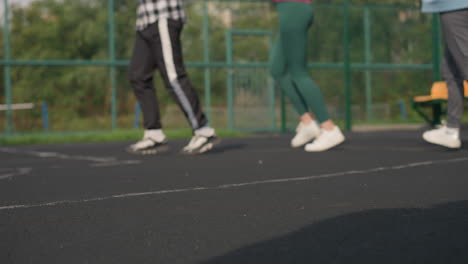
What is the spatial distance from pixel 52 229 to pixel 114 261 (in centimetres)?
52

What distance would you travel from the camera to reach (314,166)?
387 cm

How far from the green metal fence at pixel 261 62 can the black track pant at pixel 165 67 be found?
4.70 meters

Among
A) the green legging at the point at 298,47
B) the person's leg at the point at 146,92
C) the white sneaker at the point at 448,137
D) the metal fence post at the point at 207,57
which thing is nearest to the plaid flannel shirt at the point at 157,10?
the person's leg at the point at 146,92

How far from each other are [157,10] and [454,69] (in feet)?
7.45

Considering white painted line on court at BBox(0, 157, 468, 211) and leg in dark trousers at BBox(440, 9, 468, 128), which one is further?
leg in dark trousers at BBox(440, 9, 468, 128)

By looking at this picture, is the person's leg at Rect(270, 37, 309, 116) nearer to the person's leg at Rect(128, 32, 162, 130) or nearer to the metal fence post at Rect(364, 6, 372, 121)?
the person's leg at Rect(128, 32, 162, 130)

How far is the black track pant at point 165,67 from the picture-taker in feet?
16.5

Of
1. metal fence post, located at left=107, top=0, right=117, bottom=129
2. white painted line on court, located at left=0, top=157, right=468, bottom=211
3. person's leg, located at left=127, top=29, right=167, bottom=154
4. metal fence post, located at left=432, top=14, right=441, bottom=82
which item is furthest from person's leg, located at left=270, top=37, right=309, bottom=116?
metal fence post, located at left=107, top=0, right=117, bottom=129

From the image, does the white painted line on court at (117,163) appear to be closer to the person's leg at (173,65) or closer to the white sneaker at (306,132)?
the person's leg at (173,65)

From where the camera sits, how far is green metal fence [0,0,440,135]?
34.6 ft

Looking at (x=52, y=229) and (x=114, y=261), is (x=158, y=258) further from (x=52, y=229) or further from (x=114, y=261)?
(x=52, y=229)

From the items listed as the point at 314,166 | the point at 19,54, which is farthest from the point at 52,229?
the point at 19,54

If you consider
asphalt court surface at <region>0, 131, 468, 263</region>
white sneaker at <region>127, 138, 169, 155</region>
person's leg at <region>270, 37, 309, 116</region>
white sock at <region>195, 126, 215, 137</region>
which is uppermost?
person's leg at <region>270, 37, 309, 116</region>

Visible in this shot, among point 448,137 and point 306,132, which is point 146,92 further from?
point 448,137
